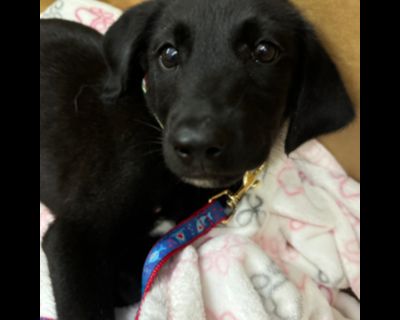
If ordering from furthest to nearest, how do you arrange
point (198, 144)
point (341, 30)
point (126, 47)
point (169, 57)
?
1. point (341, 30)
2. point (126, 47)
3. point (169, 57)
4. point (198, 144)

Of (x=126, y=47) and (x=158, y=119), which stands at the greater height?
(x=126, y=47)

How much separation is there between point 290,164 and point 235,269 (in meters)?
0.64

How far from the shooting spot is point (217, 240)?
1.53 m

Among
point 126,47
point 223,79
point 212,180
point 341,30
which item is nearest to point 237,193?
point 212,180

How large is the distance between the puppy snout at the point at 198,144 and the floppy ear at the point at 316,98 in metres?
0.44

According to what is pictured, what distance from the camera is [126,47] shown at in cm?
142

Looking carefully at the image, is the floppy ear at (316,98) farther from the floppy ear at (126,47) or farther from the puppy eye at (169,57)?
the floppy ear at (126,47)

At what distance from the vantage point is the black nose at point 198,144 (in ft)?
3.32

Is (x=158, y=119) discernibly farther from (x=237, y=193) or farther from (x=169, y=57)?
(x=237, y=193)

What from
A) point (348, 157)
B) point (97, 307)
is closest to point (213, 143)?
point (97, 307)

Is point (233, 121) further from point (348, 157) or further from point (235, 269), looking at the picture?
point (348, 157)

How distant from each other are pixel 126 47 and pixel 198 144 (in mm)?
557

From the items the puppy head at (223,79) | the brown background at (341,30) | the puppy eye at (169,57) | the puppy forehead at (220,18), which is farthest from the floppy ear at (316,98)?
the puppy eye at (169,57)
